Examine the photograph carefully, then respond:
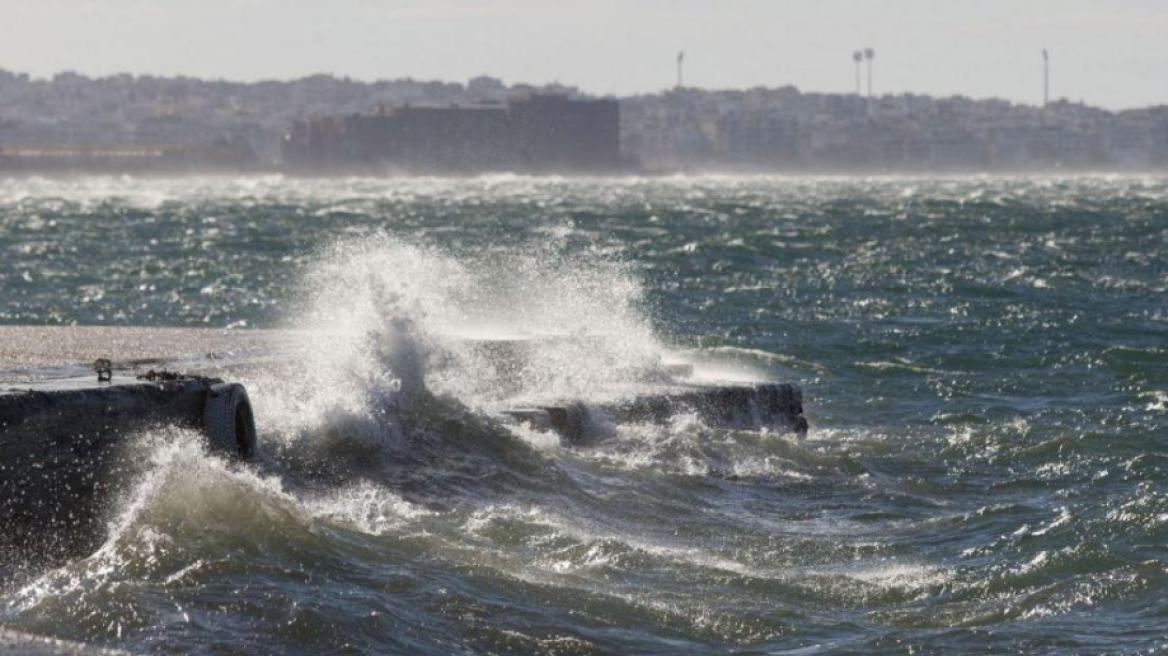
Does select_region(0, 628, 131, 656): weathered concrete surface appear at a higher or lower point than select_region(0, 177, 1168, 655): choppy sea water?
higher

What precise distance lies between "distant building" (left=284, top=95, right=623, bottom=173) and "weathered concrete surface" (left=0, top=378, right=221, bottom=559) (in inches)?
5925

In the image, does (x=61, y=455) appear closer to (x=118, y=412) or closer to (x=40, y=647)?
(x=118, y=412)

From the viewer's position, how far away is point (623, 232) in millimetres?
46219

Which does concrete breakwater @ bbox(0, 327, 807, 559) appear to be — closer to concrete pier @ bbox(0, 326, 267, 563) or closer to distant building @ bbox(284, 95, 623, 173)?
concrete pier @ bbox(0, 326, 267, 563)

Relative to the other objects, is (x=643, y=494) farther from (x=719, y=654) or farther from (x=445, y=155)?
(x=445, y=155)

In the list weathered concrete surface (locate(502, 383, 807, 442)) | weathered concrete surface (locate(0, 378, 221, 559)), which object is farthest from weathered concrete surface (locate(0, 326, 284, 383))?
weathered concrete surface (locate(502, 383, 807, 442))

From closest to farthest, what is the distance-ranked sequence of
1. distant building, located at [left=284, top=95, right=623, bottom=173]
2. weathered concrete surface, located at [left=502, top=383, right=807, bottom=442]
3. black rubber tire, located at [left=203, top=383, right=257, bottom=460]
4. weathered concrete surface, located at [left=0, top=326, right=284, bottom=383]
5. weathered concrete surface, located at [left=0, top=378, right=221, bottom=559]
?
weathered concrete surface, located at [left=0, top=378, right=221, bottom=559], black rubber tire, located at [left=203, top=383, right=257, bottom=460], weathered concrete surface, located at [left=0, top=326, right=284, bottom=383], weathered concrete surface, located at [left=502, top=383, right=807, bottom=442], distant building, located at [left=284, top=95, right=623, bottom=173]

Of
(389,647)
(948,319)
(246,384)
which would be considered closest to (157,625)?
(389,647)

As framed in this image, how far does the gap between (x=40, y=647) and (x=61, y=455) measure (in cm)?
226

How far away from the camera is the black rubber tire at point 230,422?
9047mm

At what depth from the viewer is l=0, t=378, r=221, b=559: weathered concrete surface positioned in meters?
7.57

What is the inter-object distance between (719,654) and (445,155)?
155 metres

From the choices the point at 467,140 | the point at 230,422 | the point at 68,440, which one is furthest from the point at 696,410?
the point at 467,140

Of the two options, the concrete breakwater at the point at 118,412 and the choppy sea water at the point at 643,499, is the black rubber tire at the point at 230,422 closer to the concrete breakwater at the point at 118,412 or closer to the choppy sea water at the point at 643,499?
the concrete breakwater at the point at 118,412
